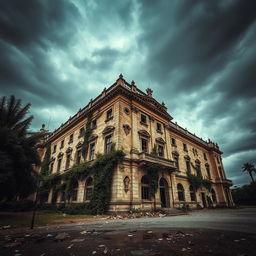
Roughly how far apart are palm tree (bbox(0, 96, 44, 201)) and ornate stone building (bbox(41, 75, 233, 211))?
737cm

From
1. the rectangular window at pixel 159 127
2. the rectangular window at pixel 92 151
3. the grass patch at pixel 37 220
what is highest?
the rectangular window at pixel 159 127

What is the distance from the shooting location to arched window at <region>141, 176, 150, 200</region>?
55.9 ft

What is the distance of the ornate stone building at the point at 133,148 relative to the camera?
16.4 metres

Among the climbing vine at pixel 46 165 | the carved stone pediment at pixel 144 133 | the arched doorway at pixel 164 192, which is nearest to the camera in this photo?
the carved stone pediment at pixel 144 133

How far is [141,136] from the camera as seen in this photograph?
1962 centimetres

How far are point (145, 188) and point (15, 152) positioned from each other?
1295cm

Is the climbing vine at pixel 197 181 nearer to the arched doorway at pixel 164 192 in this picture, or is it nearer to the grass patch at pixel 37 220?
the arched doorway at pixel 164 192

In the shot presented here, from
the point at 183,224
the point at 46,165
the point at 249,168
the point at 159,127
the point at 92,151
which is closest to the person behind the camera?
the point at 183,224

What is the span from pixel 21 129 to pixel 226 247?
15.4 meters

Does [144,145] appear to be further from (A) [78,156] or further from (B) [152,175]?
(A) [78,156]

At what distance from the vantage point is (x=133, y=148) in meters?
17.7

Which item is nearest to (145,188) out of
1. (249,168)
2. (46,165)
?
(46,165)

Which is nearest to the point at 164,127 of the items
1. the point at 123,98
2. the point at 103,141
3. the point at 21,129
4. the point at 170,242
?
the point at 123,98

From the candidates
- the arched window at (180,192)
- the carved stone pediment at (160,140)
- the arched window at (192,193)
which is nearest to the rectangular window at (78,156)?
the carved stone pediment at (160,140)
